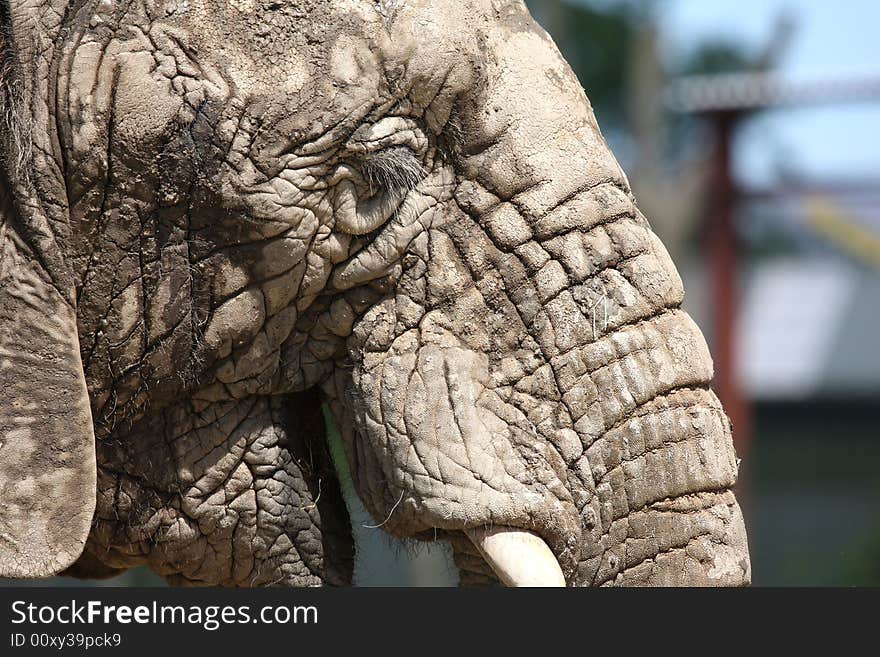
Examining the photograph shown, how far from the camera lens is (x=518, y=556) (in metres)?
2.10

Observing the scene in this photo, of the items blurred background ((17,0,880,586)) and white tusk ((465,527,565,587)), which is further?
blurred background ((17,0,880,586))

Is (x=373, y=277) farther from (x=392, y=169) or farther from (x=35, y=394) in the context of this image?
(x=35, y=394)

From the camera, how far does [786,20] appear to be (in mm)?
17516

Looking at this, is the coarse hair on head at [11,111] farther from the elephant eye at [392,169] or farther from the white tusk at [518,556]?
the white tusk at [518,556]

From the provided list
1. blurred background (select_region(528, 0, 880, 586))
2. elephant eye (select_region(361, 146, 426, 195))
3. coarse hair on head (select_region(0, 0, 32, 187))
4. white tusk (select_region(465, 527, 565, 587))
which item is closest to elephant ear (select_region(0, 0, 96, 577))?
coarse hair on head (select_region(0, 0, 32, 187))

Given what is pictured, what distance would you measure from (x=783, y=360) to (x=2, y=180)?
456 inches

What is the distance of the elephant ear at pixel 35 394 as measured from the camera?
2.12 meters

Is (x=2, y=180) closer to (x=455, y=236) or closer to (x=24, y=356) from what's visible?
(x=24, y=356)

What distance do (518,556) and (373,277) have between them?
1.73ft

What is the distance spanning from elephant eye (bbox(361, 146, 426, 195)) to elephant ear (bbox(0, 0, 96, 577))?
523mm

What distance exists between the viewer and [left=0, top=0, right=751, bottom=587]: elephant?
2141mm

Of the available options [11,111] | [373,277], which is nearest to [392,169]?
[373,277]

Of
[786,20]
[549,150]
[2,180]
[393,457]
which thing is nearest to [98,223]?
[2,180]

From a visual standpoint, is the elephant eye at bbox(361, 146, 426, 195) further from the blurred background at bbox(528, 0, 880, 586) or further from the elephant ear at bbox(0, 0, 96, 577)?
the blurred background at bbox(528, 0, 880, 586)
